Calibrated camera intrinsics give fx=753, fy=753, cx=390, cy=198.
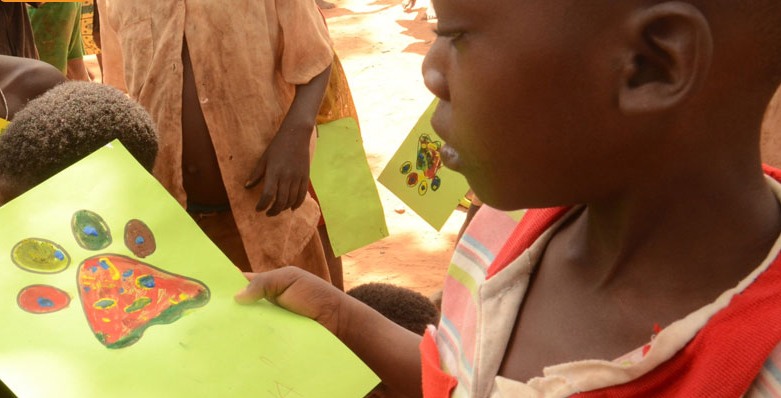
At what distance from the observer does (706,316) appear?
0.67m

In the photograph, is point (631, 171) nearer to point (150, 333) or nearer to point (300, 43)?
point (150, 333)

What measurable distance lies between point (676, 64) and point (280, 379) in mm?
665

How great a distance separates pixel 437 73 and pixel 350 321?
1.80ft

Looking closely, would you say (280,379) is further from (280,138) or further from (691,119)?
(280,138)

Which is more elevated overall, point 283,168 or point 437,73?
point 437,73

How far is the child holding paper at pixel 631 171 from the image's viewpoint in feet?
2.01

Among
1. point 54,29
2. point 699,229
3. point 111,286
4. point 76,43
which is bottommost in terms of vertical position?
point 76,43

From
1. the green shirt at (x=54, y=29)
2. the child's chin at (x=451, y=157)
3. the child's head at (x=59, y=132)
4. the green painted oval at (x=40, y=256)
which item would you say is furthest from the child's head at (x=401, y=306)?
the green shirt at (x=54, y=29)

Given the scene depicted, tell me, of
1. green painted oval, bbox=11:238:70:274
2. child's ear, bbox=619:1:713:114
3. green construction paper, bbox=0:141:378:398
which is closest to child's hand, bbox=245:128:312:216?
green construction paper, bbox=0:141:378:398

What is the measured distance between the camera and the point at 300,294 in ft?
3.76

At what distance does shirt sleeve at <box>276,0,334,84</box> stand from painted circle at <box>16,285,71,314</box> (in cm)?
117

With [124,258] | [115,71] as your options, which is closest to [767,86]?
[124,258]

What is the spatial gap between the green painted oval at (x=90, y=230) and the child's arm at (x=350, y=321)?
0.71ft

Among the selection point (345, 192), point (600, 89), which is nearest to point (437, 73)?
point (600, 89)
